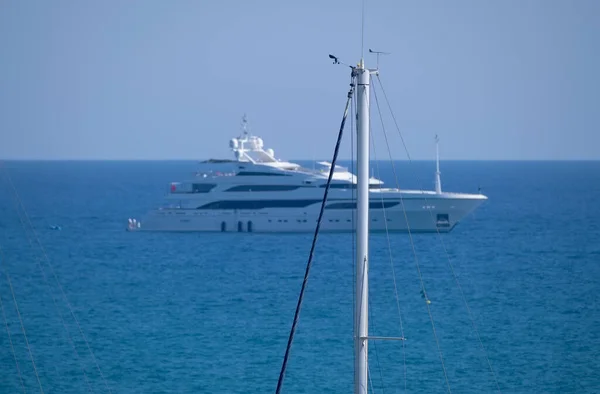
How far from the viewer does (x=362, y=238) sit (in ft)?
41.3

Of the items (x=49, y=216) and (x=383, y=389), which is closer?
(x=383, y=389)

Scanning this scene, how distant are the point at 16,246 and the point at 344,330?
31835 millimetres

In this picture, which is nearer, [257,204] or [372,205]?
[372,205]

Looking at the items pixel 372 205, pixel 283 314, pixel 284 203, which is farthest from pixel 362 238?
pixel 284 203

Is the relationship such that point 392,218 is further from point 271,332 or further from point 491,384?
point 491,384

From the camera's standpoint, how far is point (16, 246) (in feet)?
191

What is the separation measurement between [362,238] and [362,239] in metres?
0.01

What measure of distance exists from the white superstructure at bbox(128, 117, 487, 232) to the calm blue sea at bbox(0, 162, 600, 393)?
938mm

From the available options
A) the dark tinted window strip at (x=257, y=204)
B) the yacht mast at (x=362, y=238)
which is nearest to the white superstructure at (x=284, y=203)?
the dark tinted window strip at (x=257, y=204)

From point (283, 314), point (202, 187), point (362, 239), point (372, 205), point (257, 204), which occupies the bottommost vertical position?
point (283, 314)

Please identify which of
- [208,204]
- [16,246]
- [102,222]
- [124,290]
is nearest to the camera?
[124,290]

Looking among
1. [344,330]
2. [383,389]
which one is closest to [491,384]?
[383,389]

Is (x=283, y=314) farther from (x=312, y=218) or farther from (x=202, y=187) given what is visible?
(x=202, y=187)

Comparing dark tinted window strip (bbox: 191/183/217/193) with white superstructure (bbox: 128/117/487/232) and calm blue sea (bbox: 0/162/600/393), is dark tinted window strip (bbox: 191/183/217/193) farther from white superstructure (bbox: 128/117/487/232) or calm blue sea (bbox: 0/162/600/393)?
calm blue sea (bbox: 0/162/600/393)
